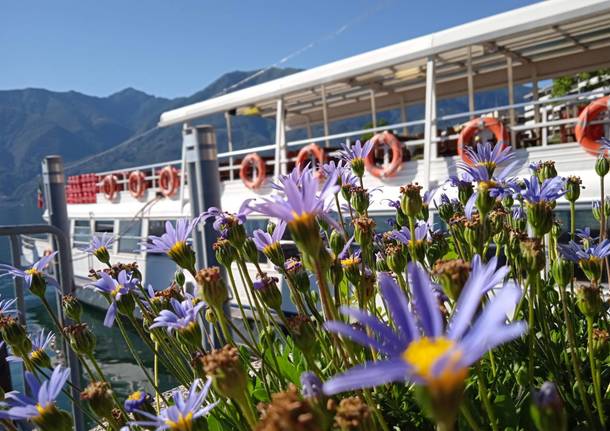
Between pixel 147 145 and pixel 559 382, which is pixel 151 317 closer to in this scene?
pixel 559 382

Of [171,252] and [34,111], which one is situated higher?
[34,111]

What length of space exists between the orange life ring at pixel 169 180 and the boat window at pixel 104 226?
7.44ft

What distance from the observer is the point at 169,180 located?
8.45 m

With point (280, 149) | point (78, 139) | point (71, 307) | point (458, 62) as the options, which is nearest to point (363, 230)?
point (71, 307)

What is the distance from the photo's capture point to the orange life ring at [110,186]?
1004 cm

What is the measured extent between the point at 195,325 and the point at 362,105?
10404mm

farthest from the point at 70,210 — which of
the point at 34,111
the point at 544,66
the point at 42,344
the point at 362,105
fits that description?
the point at 34,111

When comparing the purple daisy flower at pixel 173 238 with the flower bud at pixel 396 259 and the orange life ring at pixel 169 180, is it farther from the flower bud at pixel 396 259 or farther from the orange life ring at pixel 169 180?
the orange life ring at pixel 169 180

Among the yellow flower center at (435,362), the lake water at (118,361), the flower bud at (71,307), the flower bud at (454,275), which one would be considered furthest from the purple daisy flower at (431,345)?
the lake water at (118,361)

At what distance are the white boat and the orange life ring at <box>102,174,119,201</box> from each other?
0.19ft

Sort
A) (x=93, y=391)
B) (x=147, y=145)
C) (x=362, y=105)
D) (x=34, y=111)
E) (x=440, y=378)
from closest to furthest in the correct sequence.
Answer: (x=440, y=378)
(x=93, y=391)
(x=362, y=105)
(x=147, y=145)
(x=34, y=111)

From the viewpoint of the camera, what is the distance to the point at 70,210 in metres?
11.3

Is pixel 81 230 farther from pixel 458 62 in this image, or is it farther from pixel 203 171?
pixel 203 171

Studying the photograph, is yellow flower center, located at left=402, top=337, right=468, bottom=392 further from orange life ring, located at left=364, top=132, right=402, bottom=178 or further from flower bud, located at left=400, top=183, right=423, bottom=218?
orange life ring, located at left=364, top=132, right=402, bottom=178
